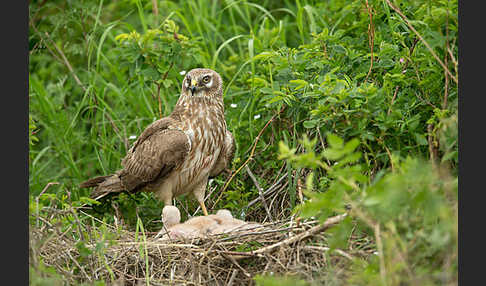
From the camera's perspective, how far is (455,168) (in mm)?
3764

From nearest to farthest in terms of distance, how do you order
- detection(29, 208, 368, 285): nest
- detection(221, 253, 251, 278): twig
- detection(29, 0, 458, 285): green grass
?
detection(29, 0, 458, 285): green grass
detection(29, 208, 368, 285): nest
detection(221, 253, 251, 278): twig

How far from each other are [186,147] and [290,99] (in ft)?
3.02

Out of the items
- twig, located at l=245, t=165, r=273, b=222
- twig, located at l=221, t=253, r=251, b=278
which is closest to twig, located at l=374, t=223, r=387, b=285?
twig, located at l=221, t=253, r=251, b=278

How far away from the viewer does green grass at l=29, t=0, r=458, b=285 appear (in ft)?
9.80

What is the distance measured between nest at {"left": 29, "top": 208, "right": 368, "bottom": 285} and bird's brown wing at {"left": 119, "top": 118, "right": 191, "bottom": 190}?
2.59 feet

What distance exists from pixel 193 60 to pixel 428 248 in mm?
3353

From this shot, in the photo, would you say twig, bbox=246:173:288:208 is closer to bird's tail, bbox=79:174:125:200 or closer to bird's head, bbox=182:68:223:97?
bird's head, bbox=182:68:223:97

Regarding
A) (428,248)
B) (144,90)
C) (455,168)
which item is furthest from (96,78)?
(428,248)

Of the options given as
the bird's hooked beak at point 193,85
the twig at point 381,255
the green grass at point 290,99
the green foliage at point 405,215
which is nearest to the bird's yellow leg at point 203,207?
the green grass at point 290,99

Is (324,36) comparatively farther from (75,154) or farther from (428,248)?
(75,154)

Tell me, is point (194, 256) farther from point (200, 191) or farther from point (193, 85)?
point (193, 85)

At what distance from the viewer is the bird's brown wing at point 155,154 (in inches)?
191

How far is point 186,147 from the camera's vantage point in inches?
192

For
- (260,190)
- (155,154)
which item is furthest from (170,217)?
(260,190)
